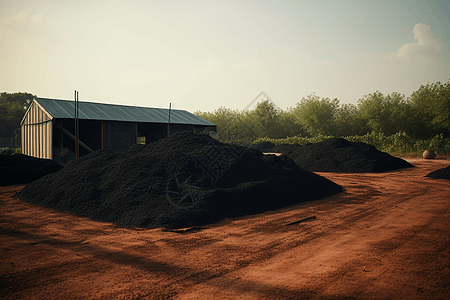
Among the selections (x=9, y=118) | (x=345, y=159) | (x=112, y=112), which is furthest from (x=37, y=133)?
(x=9, y=118)

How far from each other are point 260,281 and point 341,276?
2.78 ft

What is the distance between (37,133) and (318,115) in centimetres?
3388

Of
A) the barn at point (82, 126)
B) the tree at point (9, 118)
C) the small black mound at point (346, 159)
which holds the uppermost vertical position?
the tree at point (9, 118)

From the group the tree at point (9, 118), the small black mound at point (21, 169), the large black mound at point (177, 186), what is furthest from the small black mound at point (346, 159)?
the tree at point (9, 118)

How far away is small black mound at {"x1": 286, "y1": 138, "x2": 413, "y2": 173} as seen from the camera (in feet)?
41.3

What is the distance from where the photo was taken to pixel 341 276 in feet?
8.98

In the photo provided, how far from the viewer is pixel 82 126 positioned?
17.6 m

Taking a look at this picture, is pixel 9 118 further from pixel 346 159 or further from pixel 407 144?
pixel 407 144

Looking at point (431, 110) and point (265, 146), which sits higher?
point (431, 110)

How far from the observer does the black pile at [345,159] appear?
12.6m

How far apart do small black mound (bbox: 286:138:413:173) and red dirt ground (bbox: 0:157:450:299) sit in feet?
24.0

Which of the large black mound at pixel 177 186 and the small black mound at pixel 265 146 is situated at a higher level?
the small black mound at pixel 265 146

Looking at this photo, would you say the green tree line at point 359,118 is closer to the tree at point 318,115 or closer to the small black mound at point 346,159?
the tree at point 318,115

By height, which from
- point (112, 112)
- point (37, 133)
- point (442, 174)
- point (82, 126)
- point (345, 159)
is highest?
point (112, 112)
